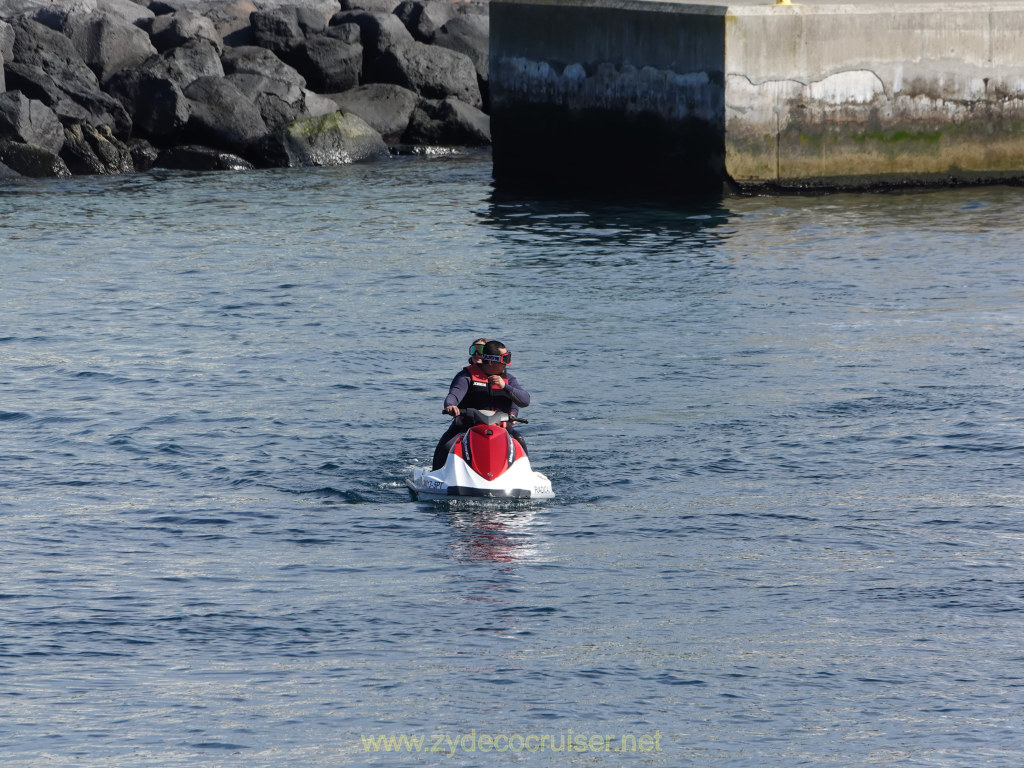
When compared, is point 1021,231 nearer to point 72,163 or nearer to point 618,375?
point 618,375

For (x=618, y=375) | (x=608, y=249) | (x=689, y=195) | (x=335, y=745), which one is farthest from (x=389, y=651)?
(x=689, y=195)

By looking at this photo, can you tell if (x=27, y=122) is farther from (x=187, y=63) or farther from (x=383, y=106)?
(x=383, y=106)

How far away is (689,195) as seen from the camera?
3055 cm

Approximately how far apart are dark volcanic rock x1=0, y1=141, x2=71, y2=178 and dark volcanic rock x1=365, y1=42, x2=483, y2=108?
351 inches

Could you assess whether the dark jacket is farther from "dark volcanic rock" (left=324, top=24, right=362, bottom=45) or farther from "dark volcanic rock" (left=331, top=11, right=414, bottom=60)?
"dark volcanic rock" (left=324, top=24, right=362, bottom=45)

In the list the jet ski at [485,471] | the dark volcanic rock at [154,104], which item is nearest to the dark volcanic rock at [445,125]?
the dark volcanic rock at [154,104]

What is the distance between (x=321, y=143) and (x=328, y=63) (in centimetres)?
346

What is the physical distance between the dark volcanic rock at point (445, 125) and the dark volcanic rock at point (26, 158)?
856 centimetres

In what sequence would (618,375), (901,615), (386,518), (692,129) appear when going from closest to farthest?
(901,615), (386,518), (618,375), (692,129)

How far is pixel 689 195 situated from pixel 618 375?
12.8 metres

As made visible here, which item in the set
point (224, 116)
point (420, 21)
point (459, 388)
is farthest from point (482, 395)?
point (420, 21)

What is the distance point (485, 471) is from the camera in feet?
45.1

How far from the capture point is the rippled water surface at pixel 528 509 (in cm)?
981

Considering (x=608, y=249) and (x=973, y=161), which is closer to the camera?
(x=608, y=249)
